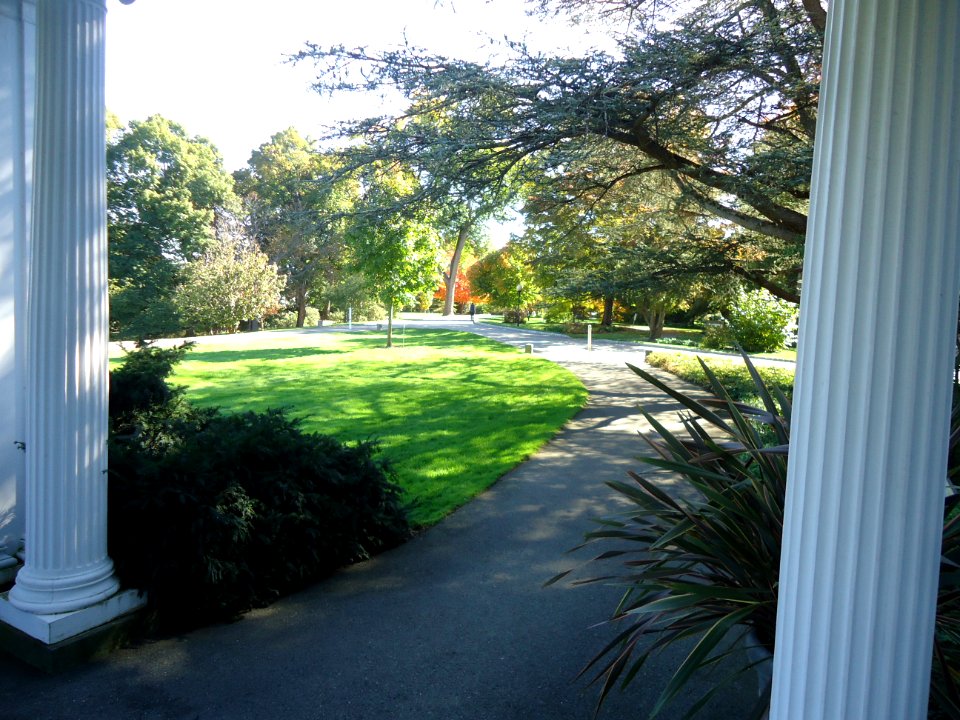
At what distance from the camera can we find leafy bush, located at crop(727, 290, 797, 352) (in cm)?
2155

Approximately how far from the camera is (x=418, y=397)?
12.6m

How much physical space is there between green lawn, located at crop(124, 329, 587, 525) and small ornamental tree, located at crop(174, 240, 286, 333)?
18.1 ft

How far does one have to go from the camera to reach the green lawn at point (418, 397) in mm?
7586

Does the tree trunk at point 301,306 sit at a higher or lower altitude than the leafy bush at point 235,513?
higher

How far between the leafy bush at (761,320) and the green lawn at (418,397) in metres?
7.98

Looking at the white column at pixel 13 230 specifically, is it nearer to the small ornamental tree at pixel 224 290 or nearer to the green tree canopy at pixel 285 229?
the green tree canopy at pixel 285 229

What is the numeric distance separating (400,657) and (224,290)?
25.5 m

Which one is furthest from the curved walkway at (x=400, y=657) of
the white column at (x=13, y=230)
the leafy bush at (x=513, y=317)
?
the leafy bush at (x=513, y=317)

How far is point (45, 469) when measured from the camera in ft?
11.0

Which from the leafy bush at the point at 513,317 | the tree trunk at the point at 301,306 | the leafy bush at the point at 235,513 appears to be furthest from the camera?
the leafy bush at the point at 513,317

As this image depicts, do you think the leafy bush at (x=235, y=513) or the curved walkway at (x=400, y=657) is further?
the leafy bush at (x=235, y=513)

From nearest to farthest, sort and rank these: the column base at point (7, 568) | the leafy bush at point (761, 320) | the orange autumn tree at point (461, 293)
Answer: the column base at point (7, 568) → the leafy bush at point (761, 320) → the orange autumn tree at point (461, 293)

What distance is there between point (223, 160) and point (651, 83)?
3209 cm

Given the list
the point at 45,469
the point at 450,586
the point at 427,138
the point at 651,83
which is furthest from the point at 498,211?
the point at 45,469
